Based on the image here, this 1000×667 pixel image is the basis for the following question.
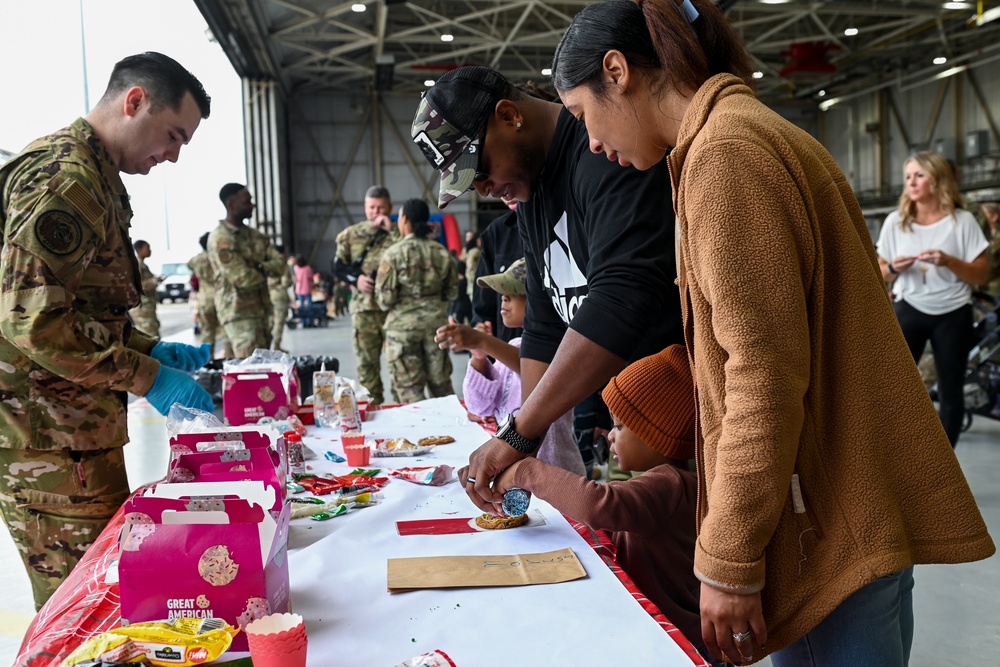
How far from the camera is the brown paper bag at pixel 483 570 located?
1.22m

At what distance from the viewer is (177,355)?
2.24m

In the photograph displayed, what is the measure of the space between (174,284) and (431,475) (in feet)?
73.3

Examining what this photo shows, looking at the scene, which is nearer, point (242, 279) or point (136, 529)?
point (136, 529)

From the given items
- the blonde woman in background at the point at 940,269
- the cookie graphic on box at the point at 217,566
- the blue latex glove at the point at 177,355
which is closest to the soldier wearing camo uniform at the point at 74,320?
the blue latex glove at the point at 177,355

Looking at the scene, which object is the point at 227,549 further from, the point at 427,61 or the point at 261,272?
the point at 427,61

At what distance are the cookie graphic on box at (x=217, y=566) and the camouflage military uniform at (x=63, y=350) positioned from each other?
33.0 inches

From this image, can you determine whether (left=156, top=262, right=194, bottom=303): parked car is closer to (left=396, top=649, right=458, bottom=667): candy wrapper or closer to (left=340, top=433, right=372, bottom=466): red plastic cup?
(left=340, top=433, right=372, bottom=466): red plastic cup

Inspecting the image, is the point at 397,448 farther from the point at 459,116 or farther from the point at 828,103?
the point at 828,103

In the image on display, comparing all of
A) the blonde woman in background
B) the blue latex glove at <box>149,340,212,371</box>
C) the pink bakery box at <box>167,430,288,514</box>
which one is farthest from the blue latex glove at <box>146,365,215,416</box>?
the blonde woman in background

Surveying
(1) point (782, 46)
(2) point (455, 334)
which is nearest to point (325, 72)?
(1) point (782, 46)

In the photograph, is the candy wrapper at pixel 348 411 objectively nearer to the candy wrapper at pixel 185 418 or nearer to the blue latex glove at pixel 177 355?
the blue latex glove at pixel 177 355

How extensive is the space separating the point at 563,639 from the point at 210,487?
57cm

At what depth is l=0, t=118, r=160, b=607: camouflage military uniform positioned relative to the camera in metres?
1.60

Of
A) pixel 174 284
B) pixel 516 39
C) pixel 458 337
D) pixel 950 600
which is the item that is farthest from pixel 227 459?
pixel 174 284
